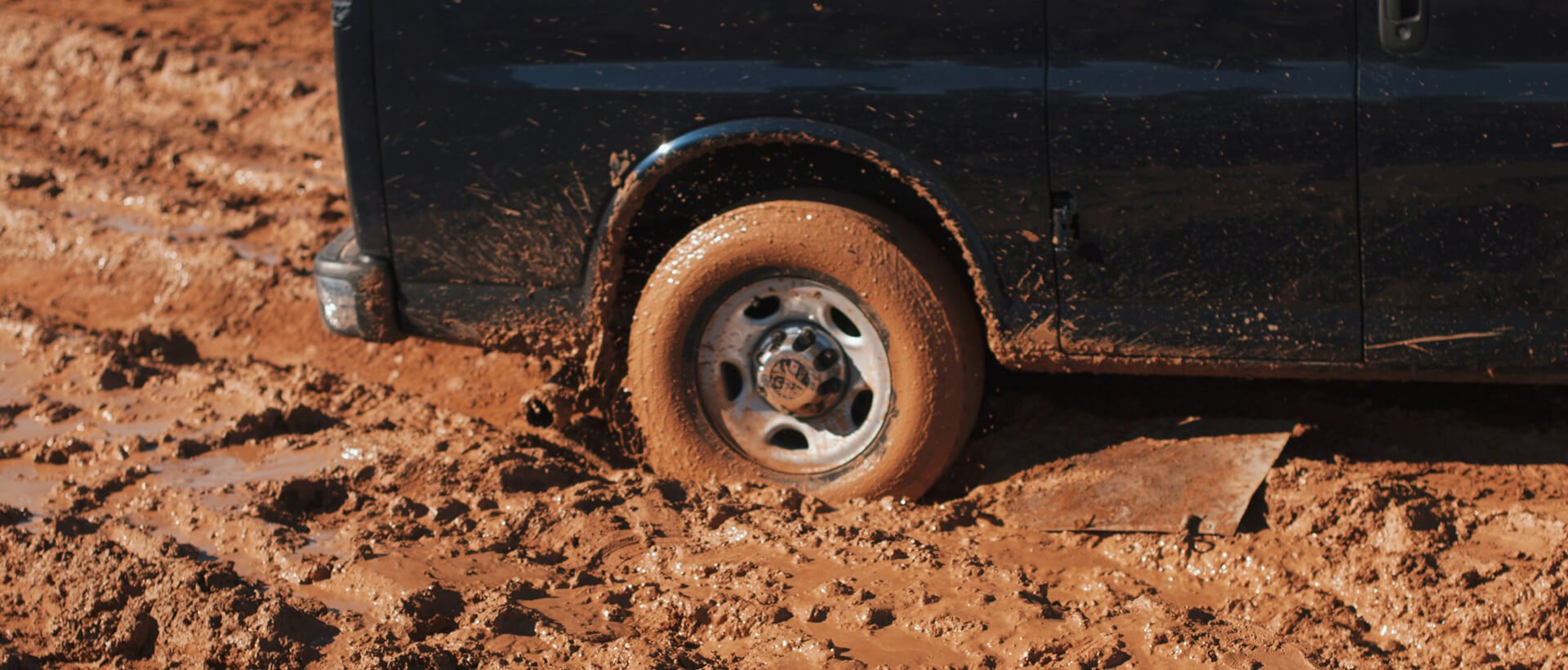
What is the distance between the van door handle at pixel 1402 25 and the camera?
3.28 m

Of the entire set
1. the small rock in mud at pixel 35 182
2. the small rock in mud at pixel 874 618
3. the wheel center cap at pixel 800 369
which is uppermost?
the wheel center cap at pixel 800 369

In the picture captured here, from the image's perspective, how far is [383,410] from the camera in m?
4.95

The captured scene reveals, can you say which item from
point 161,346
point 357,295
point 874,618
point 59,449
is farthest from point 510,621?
point 161,346

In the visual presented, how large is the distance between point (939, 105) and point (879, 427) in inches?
34.9

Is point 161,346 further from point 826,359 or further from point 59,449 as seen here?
point 826,359

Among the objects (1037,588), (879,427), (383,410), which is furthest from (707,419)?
(383,410)

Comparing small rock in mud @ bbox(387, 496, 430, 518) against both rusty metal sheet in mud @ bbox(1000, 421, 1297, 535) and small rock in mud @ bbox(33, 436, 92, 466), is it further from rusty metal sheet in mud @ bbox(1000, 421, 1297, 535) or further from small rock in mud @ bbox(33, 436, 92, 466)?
rusty metal sheet in mud @ bbox(1000, 421, 1297, 535)

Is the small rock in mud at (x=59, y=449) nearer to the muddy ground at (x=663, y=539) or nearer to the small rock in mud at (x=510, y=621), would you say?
the muddy ground at (x=663, y=539)

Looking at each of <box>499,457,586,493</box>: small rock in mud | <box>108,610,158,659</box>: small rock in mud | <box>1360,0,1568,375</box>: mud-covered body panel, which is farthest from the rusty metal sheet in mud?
<box>108,610,158,659</box>: small rock in mud

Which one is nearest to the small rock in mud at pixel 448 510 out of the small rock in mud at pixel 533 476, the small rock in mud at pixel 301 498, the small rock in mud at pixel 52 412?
the small rock in mud at pixel 533 476

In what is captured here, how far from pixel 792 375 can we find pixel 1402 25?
1.72 meters

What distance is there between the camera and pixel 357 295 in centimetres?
418

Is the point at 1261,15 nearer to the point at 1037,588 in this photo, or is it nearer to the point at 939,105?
the point at 939,105

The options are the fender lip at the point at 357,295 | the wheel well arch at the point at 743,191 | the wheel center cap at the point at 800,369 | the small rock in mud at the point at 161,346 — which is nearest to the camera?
the wheel well arch at the point at 743,191
